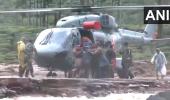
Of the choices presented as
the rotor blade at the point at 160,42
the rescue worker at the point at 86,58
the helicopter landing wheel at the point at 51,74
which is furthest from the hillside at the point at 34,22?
the rescue worker at the point at 86,58

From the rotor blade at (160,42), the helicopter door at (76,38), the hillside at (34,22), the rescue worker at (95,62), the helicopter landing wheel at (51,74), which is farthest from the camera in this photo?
the hillside at (34,22)

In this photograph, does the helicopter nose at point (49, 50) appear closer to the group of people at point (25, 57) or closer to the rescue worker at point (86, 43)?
the group of people at point (25, 57)

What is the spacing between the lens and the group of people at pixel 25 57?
422 inches

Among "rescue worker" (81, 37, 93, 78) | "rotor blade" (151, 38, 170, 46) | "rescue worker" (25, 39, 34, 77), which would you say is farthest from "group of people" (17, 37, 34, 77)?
"rotor blade" (151, 38, 170, 46)

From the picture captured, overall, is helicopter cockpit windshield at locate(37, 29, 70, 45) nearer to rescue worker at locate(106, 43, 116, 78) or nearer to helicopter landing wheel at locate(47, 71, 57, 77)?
helicopter landing wheel at locate(47, 71, 57, 77)

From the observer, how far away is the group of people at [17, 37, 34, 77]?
10.7 m

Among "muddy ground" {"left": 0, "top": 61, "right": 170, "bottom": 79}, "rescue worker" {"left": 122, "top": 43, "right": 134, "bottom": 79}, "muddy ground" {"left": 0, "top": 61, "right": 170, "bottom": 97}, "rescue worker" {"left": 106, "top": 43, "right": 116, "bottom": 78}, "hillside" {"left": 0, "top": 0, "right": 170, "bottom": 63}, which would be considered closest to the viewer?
"muddy ground" {"left": 0, "top": 61, "right": 170, "bottom": 97}

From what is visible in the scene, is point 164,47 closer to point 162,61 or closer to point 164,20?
point 162,61

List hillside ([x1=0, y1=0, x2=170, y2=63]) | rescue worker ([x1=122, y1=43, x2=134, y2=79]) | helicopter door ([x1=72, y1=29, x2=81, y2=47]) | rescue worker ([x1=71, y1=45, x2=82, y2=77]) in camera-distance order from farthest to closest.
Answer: hillside ([x1=0, y1=0, x2=170, y2=63]), rescue worker ([x1=122, y1=43, x2=134, y2=79]), helicopter door ([x1=72, y1=29, x2=81, y2=47]), rescue worker ([x1=71, y1=45, x2=82, y2=77])

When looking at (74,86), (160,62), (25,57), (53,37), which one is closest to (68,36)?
(53,37)

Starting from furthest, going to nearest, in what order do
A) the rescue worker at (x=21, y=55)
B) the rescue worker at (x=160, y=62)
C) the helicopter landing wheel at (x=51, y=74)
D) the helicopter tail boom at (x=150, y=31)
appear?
the helicopter tail boom at (x=150, y=31) < the rescue worker at (x=160, y=62) < the rescue worker at (x=21, y=55) < the helicopter landing wheel at (x=51, y=74)

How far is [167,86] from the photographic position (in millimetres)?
8656

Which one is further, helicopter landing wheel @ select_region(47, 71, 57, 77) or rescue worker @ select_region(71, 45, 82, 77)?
helicopter landing wheel @ select_region(47, 71, 57, 77)

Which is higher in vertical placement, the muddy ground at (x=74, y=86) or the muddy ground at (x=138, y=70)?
the muddy ground at (x=74, y=86)
